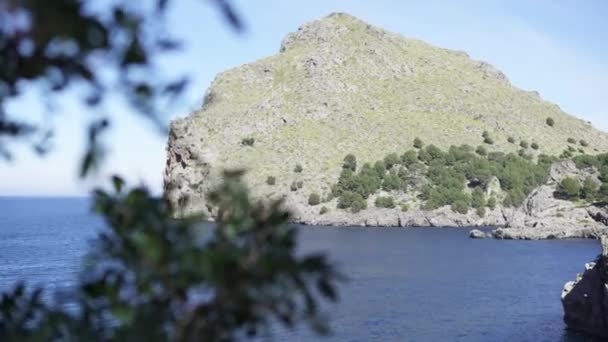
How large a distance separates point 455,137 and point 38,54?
154 m

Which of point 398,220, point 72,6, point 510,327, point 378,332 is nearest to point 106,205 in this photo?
point 72,6

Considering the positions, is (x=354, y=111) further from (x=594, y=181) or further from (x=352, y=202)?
(x=594, y=181)

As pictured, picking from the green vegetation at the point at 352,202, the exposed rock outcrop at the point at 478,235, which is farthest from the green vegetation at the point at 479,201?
the exposed rock outcrop at the point at 478,235

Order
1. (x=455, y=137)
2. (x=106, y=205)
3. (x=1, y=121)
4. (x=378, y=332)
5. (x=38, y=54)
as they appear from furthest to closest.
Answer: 1. (x=455, y=137)
2. (x=378, y=332)
3. (x=1, y=121)
4. (x=106, y=205)
5. (x=38, y=54)

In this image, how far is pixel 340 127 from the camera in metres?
154

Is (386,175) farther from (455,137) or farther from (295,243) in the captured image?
(295,243)

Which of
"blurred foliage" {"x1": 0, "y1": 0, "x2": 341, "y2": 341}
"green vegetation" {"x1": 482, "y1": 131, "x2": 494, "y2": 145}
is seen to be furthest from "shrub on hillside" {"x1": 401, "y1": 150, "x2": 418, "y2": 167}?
"blurred foliage" {"x1": 0, "y1": 0, "x2": 341, "y2": 341}

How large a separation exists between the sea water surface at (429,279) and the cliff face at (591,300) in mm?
1097

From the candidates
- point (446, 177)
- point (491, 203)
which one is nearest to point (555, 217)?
point (491, 203)

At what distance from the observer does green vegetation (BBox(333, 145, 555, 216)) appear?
129750 mm

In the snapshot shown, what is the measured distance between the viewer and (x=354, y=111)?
158125mm

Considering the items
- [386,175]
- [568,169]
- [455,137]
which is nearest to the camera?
[568,169]

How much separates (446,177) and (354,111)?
31.9 meters

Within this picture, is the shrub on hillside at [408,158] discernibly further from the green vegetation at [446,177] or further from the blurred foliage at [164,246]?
the blurred foliage at [164,246]
